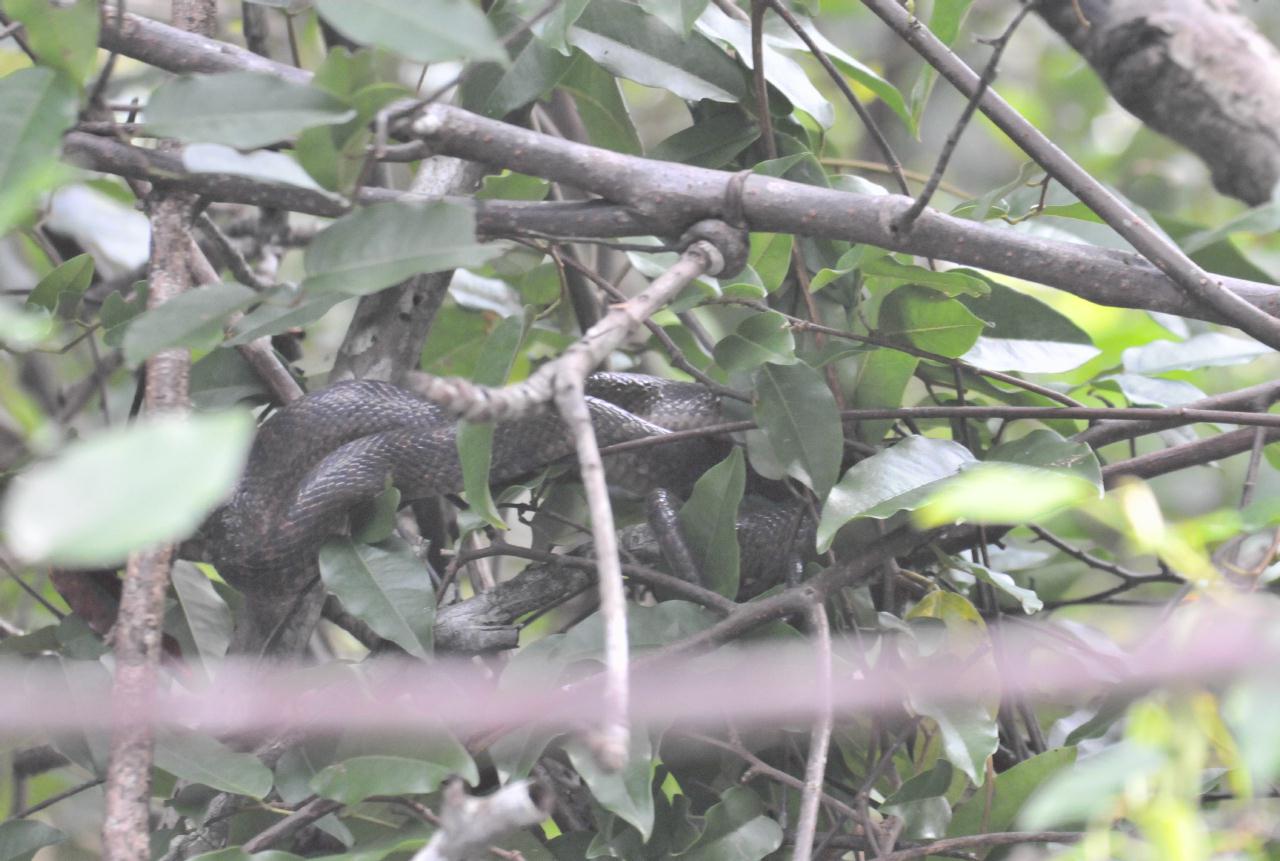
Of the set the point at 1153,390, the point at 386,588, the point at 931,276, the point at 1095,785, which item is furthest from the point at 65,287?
the point at 1153,390

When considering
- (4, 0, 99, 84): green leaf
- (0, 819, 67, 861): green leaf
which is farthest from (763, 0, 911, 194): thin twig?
(0, 819, 67, 861): green leaf

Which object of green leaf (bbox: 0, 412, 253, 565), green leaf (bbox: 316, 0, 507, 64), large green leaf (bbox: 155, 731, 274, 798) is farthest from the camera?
large green leaf (bbox: 155, 731, 274, 798)

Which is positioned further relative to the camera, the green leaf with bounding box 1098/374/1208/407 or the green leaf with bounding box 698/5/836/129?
the green leaf with bounding box 1098/374/1208/407

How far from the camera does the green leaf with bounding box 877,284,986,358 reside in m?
1.26

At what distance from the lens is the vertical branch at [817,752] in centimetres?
89

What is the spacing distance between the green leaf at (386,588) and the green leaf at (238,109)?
1.73ft

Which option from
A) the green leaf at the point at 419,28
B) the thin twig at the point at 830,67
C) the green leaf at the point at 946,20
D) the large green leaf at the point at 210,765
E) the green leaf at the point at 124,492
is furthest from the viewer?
the green leaf at the point at 946,20

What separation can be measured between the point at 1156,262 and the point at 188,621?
1.18m

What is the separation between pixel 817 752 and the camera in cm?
97

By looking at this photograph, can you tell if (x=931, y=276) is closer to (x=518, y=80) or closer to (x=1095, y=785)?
(x=518, y=80)

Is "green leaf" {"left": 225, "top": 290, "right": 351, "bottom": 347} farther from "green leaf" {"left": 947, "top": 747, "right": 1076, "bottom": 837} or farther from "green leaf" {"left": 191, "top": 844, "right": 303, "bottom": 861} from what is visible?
"green leaf" {"left": 947, "top": 747, "right": 1076, "bottom": 837}

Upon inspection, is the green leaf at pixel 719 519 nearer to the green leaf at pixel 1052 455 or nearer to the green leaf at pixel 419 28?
the green leaf at pixel 1052 455

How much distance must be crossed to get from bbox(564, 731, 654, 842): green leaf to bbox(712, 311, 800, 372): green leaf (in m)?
0.39

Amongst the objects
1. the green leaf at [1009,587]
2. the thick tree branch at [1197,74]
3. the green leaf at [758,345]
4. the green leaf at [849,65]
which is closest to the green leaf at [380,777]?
the green leaf at [758,345]
